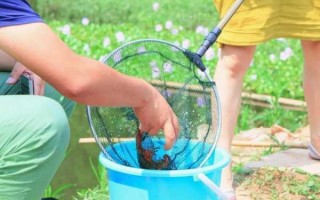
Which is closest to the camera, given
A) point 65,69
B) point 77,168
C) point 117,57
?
point 65,69

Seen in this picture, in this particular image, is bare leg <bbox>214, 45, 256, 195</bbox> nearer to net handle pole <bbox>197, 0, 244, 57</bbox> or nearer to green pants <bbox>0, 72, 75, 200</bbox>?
net handle pole <bbox>197, 0, 244, 57</bbox>

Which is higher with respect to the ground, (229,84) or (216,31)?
(216,31)

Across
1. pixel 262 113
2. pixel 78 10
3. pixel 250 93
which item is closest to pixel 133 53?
pixel 262 113

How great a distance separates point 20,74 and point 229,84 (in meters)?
0.91

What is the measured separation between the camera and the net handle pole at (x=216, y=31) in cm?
278

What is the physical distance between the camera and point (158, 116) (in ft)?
7.35

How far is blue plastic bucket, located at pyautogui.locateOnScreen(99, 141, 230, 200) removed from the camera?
2324 millimetres

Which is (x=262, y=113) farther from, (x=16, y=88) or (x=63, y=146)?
(x=63, y=146)

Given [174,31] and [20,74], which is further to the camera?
[174,31]

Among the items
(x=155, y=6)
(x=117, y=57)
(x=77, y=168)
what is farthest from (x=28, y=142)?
(x=155, y=6)

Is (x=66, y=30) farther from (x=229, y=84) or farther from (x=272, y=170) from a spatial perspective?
(x=229, y=84)

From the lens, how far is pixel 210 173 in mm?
2389

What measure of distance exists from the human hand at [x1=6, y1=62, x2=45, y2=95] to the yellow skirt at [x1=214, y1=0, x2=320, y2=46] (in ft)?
2.90

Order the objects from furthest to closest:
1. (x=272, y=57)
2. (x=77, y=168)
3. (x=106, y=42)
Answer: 1. (x=106, y=42)
2. (x=272, y=57)
3. (x=77, y=168)
